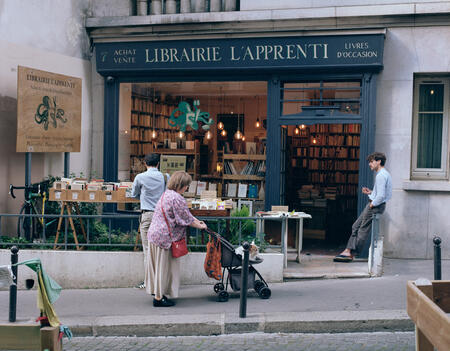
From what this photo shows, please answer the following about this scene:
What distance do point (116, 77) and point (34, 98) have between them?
102 inches

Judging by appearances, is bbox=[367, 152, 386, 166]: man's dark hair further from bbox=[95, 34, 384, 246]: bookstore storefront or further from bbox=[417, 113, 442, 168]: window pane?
bbox=[417, 113, 442, 168]: window pane

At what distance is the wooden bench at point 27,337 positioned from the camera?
12.1 ft

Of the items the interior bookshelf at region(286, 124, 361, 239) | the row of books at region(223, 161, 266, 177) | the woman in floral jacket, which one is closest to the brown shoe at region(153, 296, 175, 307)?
the woman in floral jacket

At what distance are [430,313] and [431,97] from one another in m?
8.60

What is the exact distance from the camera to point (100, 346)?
22.7ft

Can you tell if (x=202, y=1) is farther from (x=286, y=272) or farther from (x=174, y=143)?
(x=286, y=272)

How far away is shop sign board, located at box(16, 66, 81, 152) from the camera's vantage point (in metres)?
10.4

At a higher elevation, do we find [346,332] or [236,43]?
[236,43]

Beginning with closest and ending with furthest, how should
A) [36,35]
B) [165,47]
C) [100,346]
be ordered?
[100,346] → [36,35] → [165,47]

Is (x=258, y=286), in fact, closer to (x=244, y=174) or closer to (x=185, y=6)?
(x=244, y=174)

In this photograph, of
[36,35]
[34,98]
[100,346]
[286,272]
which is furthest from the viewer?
[36,35]

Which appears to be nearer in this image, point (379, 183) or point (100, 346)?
point (100, 346)

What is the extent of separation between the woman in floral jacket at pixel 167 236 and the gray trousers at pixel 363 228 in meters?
3.66

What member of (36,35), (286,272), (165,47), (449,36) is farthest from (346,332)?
(36,35)
